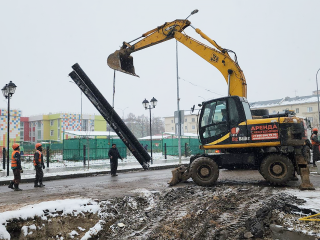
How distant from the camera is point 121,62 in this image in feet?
40.7

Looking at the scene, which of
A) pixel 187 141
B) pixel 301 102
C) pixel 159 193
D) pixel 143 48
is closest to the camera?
pixel 159 193

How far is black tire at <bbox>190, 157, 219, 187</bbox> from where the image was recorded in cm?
898

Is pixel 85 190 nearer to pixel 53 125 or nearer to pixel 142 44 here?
pixel 142 44

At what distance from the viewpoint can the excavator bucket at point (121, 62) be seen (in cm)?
1212

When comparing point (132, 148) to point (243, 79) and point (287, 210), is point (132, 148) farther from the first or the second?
point (287, 210)

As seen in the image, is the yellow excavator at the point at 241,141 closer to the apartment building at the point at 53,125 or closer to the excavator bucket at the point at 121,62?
the excavator bucket at the point at 121,62

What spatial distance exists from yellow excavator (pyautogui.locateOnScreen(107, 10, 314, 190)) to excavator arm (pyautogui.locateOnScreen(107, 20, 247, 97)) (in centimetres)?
4

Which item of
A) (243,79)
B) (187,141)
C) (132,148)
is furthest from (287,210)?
(187,141)

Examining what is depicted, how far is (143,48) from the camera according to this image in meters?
12.5

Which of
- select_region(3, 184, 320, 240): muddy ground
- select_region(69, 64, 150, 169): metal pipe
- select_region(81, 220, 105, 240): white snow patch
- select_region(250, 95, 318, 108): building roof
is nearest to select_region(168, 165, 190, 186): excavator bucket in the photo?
select_region(3, 184, 320, 240): muddy ground

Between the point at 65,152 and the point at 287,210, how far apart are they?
18496 millimetres

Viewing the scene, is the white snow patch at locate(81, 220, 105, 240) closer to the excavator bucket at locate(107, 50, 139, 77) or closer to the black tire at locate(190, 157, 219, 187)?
the black tire at locate(190, 157, 219, 187)

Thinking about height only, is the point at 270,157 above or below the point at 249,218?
above

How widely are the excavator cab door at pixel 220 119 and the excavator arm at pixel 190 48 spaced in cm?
130
